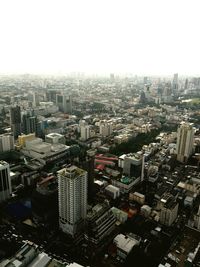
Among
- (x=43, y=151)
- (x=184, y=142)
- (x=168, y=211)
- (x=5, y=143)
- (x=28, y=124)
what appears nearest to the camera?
(x=168, y=211)

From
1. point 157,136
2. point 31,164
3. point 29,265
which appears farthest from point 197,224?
point 157,136

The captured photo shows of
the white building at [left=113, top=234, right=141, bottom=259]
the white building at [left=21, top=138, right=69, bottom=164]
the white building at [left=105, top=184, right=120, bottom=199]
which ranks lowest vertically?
the white building at [left=113, top=234, right=141, bottom=259]

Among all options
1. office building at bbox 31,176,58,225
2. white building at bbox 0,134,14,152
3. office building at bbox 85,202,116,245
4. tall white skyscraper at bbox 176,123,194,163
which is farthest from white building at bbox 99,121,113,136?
office building at bbox 85,202,116,245

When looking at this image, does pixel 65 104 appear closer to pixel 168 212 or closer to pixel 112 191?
pixel 112 191

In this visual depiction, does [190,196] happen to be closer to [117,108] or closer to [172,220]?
[172,220]

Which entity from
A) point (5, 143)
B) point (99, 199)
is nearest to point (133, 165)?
point (99, 199)

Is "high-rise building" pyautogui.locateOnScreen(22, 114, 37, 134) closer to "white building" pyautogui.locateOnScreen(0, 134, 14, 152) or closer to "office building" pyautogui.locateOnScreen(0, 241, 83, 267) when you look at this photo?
"white building" pyautogui.locateOnScreen(0, 134, 14, 152)

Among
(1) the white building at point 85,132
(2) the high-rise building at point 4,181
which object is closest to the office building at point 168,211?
(2) the high-rise building at point 4,181
